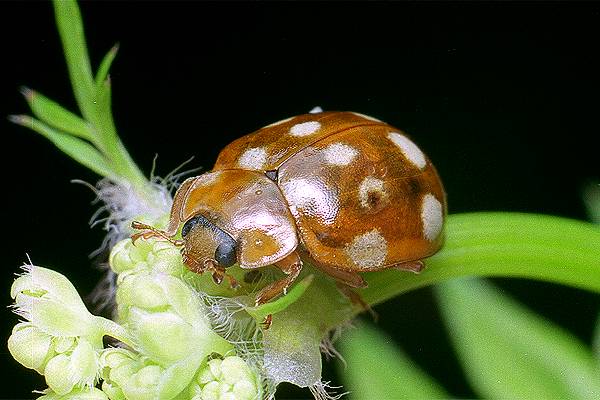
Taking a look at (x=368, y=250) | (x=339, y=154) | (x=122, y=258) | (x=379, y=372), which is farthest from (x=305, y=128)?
(x=379, y=372)

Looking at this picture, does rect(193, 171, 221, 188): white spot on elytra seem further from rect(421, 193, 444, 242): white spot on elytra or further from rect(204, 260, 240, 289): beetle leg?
rect(421, 193, 444, 242): white spot on elytra

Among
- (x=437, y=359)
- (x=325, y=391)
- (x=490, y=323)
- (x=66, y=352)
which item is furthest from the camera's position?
(x=437, y=359)

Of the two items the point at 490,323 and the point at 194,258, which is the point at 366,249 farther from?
the point at 490,323

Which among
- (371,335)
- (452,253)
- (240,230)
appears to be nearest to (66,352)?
(240,230)

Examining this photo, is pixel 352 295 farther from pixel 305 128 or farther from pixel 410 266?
pixel 305 128

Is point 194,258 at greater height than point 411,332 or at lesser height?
greater

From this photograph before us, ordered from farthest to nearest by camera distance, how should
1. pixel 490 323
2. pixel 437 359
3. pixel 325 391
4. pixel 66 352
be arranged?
pixel 437 359
pixel 490 323
pixel 325 391
pixel 66 352

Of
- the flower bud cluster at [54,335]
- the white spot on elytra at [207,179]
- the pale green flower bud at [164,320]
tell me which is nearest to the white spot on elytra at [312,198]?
the white spot on elytra at [207,179]

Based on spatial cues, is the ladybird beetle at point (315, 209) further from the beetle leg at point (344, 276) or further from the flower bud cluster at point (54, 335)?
the flower bud cluster at point (54, 335)
